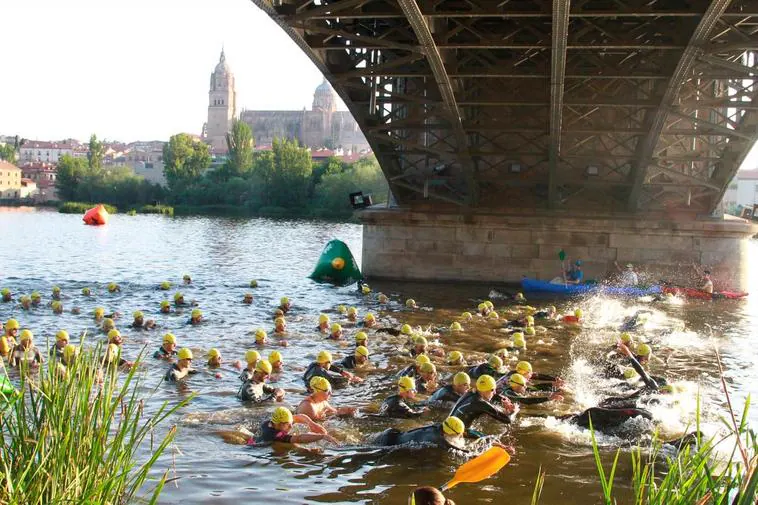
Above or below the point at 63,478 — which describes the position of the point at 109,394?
above

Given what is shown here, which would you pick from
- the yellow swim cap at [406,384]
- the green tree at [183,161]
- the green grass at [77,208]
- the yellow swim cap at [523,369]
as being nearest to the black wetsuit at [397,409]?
the yellow swim cap at [406,384]

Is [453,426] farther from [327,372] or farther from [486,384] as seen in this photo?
[327,372]

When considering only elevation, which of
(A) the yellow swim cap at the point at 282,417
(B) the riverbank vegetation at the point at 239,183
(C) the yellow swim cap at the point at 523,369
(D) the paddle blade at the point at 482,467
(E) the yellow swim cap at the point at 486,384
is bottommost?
(A) the yellow swim cap at the point at 282,417

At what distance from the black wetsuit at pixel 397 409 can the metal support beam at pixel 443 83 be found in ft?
21.7

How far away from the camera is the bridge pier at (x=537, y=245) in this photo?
26750mm

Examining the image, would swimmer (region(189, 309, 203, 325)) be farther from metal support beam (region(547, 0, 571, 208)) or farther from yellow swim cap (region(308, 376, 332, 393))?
metal support beam (region(547, 0, 571, 208))

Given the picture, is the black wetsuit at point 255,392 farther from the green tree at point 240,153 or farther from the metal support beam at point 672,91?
the green tree at point 240,153

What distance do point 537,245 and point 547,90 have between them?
5995 millimetres

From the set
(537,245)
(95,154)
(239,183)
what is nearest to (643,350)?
(537,245)

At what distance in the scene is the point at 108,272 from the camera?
33.6 meters

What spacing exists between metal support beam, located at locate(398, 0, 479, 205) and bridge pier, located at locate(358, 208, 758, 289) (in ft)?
4.96

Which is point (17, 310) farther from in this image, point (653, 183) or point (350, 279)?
point (653, 183)

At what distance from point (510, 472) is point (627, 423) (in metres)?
2.02

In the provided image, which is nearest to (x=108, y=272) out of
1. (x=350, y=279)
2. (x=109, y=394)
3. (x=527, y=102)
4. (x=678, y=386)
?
(x=350, y=279)
